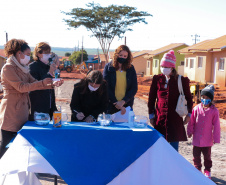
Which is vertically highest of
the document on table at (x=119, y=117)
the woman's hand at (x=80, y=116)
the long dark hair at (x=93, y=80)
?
the long dark hair at (x=93, y=80)

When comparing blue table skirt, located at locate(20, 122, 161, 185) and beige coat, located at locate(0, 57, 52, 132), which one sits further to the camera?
beige coat, located at locate(0, 57, 52, 132)

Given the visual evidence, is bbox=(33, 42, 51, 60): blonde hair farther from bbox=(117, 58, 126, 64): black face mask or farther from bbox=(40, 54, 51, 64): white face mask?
bbox=(117, 58, 126, 64): black face mask

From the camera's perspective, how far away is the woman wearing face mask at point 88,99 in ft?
13.2

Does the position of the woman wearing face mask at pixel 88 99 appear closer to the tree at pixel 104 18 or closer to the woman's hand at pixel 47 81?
the woman's hand at pixel 47 81

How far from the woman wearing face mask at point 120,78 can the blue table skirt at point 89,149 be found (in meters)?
1.29

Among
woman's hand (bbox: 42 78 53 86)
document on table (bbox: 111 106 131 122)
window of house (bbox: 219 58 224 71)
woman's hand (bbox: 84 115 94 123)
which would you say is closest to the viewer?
woman's hand (bbox: 42 78 53 86)

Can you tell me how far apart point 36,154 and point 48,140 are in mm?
190

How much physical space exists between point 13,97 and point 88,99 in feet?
3.43

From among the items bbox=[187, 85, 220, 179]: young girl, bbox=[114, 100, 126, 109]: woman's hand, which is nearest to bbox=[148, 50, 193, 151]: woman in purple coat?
bbox=[187, 85, 220, 179]: young girl

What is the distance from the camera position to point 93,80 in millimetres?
3906

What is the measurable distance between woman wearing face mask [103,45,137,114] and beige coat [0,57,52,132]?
4.25 feet

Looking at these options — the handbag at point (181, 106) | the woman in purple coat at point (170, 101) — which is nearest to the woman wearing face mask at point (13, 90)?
the woman in purple coat at point (170, 101)

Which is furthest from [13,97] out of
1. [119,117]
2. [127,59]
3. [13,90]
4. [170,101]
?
[170,101]

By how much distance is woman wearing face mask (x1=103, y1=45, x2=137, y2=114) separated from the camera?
4.50 meters
